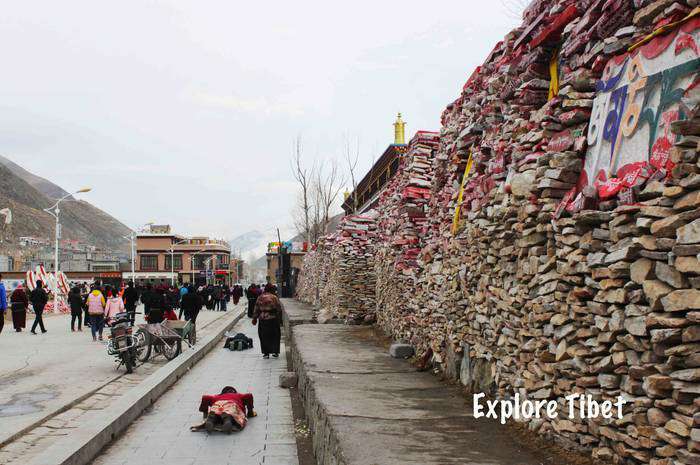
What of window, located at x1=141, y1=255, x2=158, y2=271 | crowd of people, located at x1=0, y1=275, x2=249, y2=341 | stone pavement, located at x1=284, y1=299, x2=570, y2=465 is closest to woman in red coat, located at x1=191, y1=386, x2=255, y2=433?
stone pavement, located at x1=284, y1=299, x2=570, y2=465

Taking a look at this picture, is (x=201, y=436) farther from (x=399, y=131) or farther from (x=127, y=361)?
(x=399, y=131)

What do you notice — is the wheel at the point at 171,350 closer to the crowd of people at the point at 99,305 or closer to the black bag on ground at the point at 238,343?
the crowd of people at the point at 99,305

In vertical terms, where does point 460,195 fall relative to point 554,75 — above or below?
below

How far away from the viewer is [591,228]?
148 inches

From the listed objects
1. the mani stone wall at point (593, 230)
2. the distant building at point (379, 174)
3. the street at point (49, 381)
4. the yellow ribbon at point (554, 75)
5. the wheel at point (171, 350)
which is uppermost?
the distant building at point (379, 174)

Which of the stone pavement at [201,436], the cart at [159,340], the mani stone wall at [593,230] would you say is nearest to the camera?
the mani stone wall at [593,230]

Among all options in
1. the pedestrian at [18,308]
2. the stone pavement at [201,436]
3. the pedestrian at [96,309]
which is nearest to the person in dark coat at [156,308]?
the pedestrian at [96,309]

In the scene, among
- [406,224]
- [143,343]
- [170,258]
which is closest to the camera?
[406,224]

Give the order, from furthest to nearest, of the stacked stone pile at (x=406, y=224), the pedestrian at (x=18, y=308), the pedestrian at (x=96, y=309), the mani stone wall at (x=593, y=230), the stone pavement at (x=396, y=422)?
1. the pedestrian at (x=18, y=308)
2. the pedestrian at (x=96, y=309)
3. the stacked stone pile at (x=406, y=224)
4. the stone pavement at (x=396, y=422)
5. the mani stone wall at (x=593, y=230)

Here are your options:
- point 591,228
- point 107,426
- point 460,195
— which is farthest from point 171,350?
point 591,228

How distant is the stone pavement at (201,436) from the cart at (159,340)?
201 cm

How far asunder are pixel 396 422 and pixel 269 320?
9.37m

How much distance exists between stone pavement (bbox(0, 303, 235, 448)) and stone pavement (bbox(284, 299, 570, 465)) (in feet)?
11.4

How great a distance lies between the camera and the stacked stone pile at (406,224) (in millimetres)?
10141
